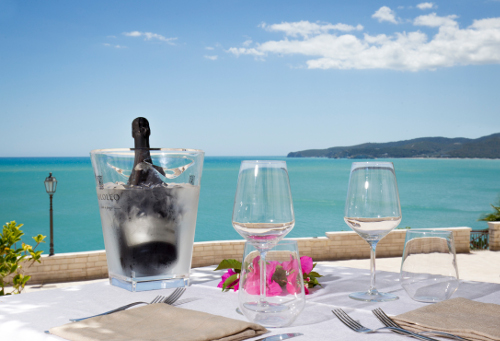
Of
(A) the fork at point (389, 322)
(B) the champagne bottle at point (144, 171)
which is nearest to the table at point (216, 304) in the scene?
(A) the fork at point (389, 322)

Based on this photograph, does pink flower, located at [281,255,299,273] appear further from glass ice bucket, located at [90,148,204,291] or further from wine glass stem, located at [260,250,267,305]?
glass ice bucket, located at [90,148,204,291]

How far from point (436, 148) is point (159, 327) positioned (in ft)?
233

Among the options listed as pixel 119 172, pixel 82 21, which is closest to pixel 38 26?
pixel 82 21

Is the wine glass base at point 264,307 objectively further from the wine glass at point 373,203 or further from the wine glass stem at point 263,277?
the wine glass at point 373,203

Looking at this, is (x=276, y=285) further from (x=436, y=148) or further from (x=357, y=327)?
(x=436, y=148)

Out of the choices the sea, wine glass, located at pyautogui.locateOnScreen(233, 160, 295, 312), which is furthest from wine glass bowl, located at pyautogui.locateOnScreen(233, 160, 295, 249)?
the sea

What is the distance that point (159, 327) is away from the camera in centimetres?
82

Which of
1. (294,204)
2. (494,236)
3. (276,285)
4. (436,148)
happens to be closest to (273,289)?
(276,285)

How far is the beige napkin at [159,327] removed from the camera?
2.51 ft

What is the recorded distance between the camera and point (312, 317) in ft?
2.98

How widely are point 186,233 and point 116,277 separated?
0.20m

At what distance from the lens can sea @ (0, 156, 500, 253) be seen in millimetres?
34594

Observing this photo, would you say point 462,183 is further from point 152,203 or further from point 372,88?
point 152,203

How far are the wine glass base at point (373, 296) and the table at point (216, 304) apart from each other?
0.8 inches
